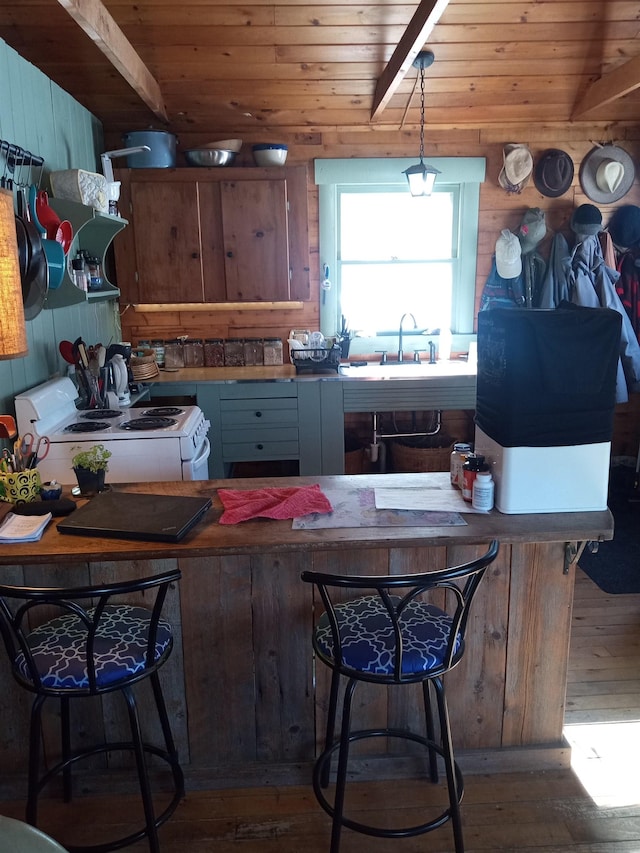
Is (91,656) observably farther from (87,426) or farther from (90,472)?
(87,426)

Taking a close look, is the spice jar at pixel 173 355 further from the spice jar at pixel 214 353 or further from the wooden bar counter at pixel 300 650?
the wooden bar counter at pixel 300 650

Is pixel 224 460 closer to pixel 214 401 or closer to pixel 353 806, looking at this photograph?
pixel 214 401

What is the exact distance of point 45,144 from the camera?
3.29 m

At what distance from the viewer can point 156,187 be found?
4.17m

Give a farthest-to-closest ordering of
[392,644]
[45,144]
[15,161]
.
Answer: [45,144] < [15,161] < [392,644]

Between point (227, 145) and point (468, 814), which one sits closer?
point (468, 814)

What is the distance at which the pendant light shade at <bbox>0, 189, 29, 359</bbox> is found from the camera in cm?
149

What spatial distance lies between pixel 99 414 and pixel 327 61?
2.21 metres

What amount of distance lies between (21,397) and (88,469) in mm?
906

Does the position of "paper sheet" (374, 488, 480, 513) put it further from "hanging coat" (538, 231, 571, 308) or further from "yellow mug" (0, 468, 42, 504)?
"hanging coat" (538, 231, 571, 308)

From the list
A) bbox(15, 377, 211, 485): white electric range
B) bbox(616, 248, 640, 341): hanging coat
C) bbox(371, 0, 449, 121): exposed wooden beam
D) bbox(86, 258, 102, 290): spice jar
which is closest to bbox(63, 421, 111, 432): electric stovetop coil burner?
bbox(15, 377, 211, 485): white electric range

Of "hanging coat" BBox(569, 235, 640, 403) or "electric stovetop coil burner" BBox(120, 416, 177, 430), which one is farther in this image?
"hanging coat" BBox(569, 235, 640, 403)

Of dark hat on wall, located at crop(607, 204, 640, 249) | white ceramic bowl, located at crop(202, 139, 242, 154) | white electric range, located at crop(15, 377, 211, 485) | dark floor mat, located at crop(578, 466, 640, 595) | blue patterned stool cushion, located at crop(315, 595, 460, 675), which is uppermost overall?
white ceramic bowl, located at crop(202, 139, 242, 154)

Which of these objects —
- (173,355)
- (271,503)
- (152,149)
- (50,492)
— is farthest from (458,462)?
(152,149)
